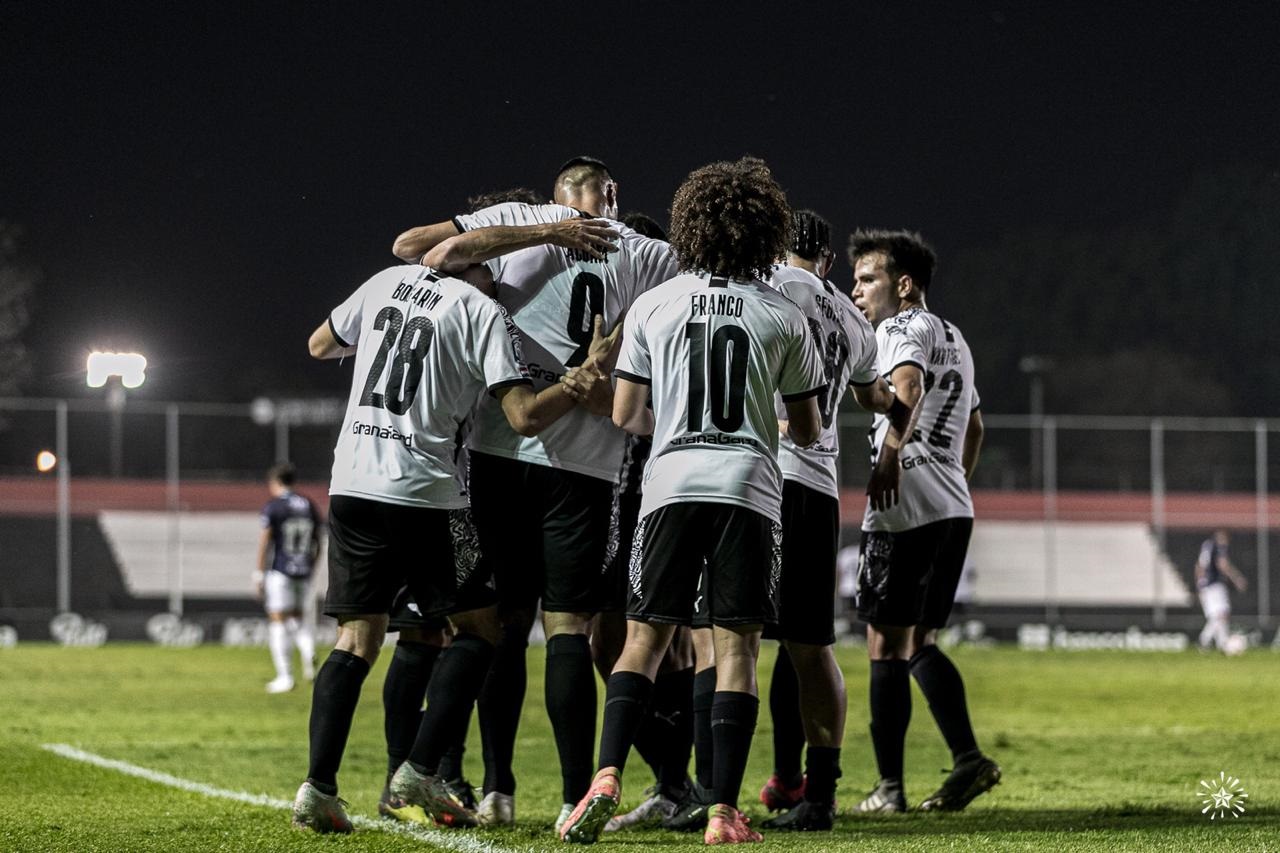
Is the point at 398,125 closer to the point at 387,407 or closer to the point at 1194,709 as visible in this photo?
the point at 1194,709

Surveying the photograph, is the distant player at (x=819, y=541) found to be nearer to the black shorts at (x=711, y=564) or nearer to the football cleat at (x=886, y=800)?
the football cleat at (x=886, y=800)

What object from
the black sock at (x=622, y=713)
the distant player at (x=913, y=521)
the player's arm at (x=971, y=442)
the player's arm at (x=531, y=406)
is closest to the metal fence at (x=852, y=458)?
the player's arm at (x=971, y=442)

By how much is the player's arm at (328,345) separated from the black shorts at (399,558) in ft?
1.90

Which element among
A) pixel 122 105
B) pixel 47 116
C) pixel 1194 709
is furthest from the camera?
pixel 122 105

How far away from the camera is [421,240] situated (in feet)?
18.7

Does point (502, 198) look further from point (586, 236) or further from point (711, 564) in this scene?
point (711, 564)

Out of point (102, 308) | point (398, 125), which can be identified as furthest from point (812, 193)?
point (102, 308)

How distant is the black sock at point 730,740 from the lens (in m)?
4.93

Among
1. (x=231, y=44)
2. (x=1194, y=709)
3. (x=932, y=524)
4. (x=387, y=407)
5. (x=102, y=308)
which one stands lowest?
(x=1194, y=709)

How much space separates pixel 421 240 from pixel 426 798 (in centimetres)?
197

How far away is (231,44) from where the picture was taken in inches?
1150

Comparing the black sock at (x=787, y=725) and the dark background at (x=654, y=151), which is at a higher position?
the dark background at (x=654, y=151)

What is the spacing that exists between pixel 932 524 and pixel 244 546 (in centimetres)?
2404

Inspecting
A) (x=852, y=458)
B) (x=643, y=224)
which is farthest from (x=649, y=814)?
(x=852, y=458)
